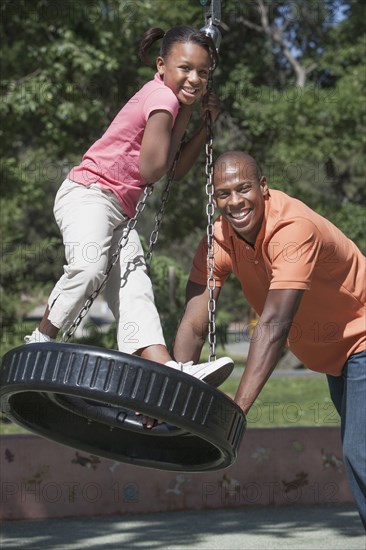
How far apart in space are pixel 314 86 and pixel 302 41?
9.20 feet

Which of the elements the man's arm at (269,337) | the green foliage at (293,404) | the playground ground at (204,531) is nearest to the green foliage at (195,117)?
the green foliage at (293,404)

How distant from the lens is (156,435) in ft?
14.6

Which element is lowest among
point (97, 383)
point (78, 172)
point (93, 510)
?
point (93, 510)

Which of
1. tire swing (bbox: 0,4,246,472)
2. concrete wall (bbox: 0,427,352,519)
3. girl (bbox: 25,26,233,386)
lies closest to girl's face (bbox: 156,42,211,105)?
girl (bbox: 25,26,233,386)

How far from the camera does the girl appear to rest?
13.3 feet

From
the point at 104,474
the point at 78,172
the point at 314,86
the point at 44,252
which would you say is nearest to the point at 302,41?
the point at 314,86

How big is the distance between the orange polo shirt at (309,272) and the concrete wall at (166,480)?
3.27 metres

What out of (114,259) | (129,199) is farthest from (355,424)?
(129,199)

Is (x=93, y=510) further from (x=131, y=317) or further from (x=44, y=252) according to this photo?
(x=44, y=252)

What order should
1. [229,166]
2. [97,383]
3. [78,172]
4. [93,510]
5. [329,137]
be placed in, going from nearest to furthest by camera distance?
[97,383]
[229,166]
[78,172]
[93,510]
[329,137]

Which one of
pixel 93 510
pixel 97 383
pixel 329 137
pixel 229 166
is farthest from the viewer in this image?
pixel 329 137

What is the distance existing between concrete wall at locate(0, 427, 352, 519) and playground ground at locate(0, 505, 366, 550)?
97 mm

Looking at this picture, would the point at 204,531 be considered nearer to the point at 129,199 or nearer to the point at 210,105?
the point at 129,199

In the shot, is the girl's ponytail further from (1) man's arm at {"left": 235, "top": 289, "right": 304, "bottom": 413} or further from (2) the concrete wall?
(2) the concrete wall
